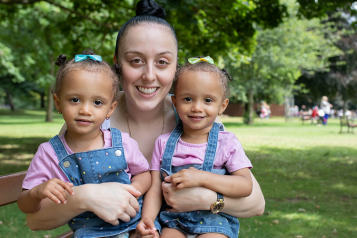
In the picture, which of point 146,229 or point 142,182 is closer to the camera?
point 146,229

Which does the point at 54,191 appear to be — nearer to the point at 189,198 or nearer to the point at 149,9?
the point at 189,198

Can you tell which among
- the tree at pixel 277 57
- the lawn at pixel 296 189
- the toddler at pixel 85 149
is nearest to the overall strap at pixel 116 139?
the toddler at pixel 85 149

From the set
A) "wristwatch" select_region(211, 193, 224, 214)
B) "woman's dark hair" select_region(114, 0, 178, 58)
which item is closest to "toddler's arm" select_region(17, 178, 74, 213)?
"wristwatch" select_region(211, 193, 224, 214)

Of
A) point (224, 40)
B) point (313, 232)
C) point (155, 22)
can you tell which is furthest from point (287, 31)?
point (155, 22)

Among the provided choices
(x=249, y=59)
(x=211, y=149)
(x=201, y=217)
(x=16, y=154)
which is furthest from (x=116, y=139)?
(x=249, y=59)

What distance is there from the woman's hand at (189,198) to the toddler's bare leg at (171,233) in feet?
0.47

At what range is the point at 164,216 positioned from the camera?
84.5 inches

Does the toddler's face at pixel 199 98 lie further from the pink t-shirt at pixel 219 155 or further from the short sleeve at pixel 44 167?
the short sleeve at pixel 44 167

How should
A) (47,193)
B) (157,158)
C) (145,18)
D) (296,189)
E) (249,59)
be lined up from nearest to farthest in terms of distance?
(47,193) < (157,158) < (145,18) < (296,189) < (249,59)

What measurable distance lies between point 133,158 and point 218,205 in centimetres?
57

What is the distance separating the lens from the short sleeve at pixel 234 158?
6.93 feet

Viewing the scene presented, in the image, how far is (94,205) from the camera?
1798 millimetres

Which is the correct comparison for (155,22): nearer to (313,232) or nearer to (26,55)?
(313,232)

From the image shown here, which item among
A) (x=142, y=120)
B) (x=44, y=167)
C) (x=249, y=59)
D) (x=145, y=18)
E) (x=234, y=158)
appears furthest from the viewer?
(x=249, y=59)
